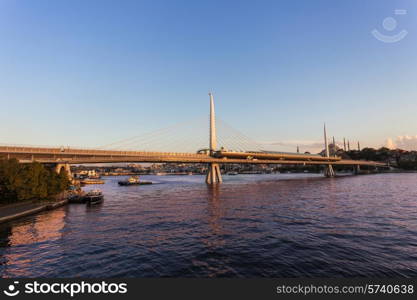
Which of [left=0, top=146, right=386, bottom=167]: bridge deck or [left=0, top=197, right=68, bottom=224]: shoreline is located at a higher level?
[left=0, top=146, right=386, bottom=167]: bridge deck

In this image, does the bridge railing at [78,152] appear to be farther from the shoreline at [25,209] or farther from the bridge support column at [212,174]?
the shoreline at [25,209]

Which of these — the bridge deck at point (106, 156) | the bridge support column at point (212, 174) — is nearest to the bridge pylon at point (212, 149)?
the bridge support column at point (212, 174)

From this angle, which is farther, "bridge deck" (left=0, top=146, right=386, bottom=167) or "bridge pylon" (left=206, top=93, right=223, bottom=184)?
"bridge pylon" (left=206, top=93, right=223, bottom=184)

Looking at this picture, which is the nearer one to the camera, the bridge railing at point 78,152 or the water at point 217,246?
the water at point 217,246

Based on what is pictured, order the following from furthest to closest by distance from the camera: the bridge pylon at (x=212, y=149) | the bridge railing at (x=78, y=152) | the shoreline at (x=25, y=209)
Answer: the bridge pylon at (x=212, y=149) < the bridge railing at (x=78, y=152) < the shoreline at (x=25, y=209)

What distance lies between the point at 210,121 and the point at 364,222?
208ft

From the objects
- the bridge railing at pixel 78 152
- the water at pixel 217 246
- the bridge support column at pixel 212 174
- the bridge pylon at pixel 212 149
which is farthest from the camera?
the bridge support column at pixel 212 174

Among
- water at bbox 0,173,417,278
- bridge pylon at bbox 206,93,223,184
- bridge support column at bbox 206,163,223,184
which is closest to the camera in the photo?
water at bbox 0,173,417,278

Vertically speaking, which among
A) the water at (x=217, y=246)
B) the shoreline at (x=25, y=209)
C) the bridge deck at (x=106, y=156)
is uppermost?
the bridge deck at (x=106, y=156)

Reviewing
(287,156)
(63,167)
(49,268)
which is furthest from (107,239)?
(287,156)

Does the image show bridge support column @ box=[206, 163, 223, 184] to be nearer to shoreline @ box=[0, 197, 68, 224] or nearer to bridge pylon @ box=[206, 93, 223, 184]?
bridge pylon @ box=[206, 93, 223, 184]

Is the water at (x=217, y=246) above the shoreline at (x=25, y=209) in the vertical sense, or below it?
below

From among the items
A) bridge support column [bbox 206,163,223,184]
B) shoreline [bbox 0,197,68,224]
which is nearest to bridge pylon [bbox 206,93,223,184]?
bridge support column [bbox 206,163,223,184]

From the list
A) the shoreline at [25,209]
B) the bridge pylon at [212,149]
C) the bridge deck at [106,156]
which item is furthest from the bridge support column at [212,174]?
the shoreline at [25,209]
